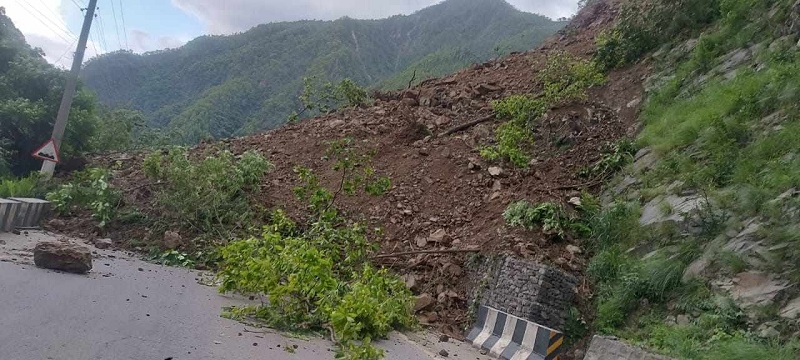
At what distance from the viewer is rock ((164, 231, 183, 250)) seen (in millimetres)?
8789

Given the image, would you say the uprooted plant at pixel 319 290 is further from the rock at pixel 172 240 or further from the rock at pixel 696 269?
the rock at pixel 696 269

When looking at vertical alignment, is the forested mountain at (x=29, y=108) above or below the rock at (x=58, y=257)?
above

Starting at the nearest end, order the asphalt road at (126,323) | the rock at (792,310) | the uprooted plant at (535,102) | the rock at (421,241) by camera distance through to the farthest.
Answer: the asphalt road at (126,323) → the rock at (792,310) → the rock at (421,241) → the uprooted plant at (535,102)

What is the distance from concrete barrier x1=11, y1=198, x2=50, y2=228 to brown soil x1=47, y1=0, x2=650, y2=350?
425 millimetres

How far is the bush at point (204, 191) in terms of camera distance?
30.8ft

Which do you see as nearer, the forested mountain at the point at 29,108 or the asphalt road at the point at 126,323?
the asphalt road at the point at 126,323

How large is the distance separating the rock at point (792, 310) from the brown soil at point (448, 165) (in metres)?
2.41

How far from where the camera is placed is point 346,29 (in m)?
67.4

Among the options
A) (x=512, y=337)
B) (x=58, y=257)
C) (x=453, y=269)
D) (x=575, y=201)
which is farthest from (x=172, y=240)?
(x=575, y=201)

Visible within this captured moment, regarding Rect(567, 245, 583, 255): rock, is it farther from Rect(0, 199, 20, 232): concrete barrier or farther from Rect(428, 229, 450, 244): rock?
Rect(0, 199, 20, 232): concrete barrier

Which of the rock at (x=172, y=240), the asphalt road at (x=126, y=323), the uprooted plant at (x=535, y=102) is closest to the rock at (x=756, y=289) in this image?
the asphalt road at (x=126, y=323)

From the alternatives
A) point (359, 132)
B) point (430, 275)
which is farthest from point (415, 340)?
point (359, 132)

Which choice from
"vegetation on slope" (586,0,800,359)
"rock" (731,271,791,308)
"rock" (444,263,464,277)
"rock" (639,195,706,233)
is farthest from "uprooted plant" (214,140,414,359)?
"rock" (731,271,791,308)

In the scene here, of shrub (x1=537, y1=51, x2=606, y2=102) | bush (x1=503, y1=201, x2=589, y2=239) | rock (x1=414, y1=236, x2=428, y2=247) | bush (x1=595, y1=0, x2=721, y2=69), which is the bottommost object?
rock (x1=414, y1=236, x2=428, y2=247)
